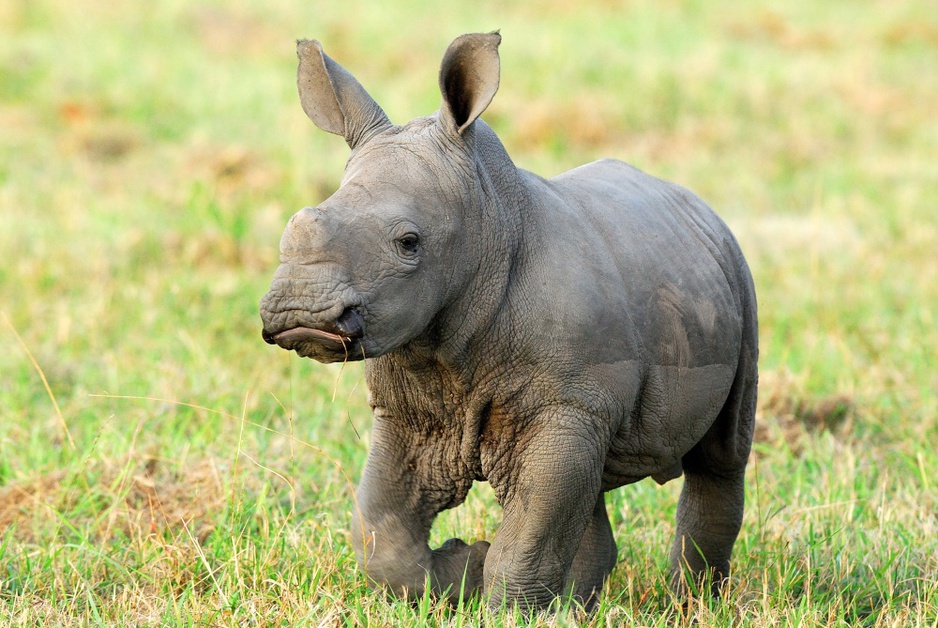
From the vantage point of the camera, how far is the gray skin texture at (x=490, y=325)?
3266 millimetres

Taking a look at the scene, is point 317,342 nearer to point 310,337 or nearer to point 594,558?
point 310,337

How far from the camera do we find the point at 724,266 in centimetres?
423

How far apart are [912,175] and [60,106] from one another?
7336mm

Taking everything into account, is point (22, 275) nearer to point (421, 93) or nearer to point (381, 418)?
point (381, 418)

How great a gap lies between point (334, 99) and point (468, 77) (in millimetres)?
410

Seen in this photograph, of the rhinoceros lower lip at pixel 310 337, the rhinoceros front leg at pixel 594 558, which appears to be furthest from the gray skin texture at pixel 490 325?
the rhinoceros front leg at pixel 594 558

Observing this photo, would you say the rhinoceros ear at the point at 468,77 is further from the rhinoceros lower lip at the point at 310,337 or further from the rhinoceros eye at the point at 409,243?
the rhinoceros lower lip at the point at 310,337

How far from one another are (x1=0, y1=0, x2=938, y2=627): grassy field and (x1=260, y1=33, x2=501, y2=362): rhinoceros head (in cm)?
72

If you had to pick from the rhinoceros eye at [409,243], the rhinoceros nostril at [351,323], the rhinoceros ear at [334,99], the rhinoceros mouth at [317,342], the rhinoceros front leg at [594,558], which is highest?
the rhinoceros ear at [334,99]

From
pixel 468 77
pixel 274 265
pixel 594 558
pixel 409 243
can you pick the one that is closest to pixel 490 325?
pixel 409 243

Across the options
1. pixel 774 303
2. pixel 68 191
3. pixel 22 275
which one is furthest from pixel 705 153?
pixel 22 275

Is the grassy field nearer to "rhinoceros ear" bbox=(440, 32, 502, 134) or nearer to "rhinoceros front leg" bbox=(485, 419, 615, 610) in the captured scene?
"rhinoceros front leg" bbox=(485, 419, 615, 610)

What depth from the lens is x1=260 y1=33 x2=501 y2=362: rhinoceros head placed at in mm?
3150

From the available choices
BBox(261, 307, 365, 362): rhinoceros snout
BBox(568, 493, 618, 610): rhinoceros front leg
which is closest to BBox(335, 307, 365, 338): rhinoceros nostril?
BBox(261, 307, 365, 362): rhinoceros snout
